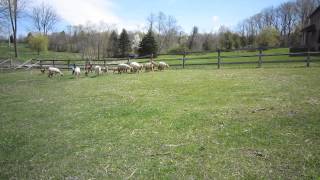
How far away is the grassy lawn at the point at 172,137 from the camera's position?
14.4 ft

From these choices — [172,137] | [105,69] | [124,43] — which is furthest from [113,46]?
[172,137]

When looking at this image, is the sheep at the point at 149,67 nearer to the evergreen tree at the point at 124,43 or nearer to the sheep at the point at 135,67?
the sheep at the point at 135,67

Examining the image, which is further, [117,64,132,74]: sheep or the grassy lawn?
[117,64,132,74]: sheep

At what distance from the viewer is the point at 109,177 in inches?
170

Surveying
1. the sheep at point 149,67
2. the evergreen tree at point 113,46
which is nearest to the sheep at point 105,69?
the sheep at point 149,67

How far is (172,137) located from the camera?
5.74m

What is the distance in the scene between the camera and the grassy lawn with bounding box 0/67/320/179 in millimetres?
4391

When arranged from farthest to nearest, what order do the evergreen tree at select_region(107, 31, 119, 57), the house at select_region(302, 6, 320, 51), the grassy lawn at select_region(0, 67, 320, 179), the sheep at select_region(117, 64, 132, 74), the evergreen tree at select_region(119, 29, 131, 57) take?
the evergreen tree at select_region(107, 31, 119, 57)
the evergreen tree at select_region(119, 29, 131, 57)
the house at select_region(302, 6, 320, 51)
the sheep at select_region(117, 64, 132, 74)
the grassy lawn at select_region(0, 67, 320, 179)

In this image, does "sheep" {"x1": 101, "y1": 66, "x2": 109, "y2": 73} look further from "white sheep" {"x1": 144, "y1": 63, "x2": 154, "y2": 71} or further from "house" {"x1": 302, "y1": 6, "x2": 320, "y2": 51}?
"house" {"x1": 302, "y1": 6, "x2": 320, "y2": 51}

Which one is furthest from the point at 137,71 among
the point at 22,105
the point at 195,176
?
the point at 195,176

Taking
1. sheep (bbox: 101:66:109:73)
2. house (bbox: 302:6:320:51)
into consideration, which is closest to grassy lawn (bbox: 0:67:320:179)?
sheep (bbox: 101:66:109:73)

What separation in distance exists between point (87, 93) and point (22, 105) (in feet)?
8.88

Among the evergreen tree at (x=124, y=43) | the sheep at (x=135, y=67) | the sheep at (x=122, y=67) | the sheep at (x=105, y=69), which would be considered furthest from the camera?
the evergreen tree at (x=124, y=43)

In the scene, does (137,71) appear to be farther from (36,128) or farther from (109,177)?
(109,177)
